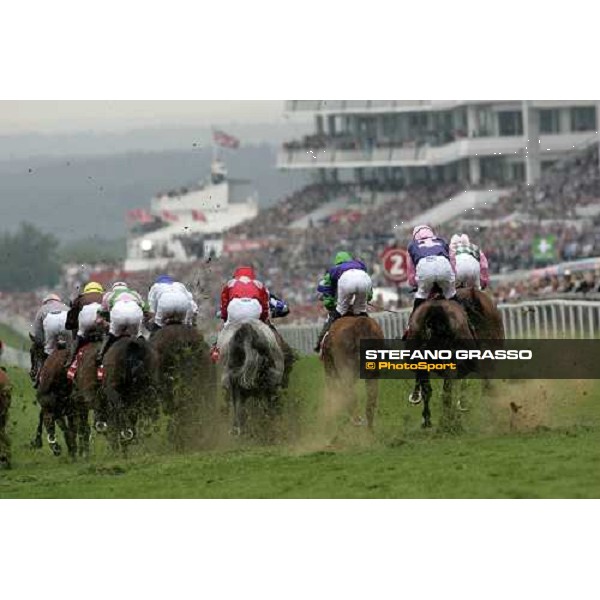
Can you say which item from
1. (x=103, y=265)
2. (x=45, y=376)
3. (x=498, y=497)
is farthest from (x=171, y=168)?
(x=498, y=497)

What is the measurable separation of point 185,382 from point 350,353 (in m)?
1.50

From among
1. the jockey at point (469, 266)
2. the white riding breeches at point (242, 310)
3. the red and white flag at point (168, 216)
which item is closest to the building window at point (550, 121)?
the red and white flag at point (168, 216)

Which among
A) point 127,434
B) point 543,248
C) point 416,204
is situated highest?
point 416,204

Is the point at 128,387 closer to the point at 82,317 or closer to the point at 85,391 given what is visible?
the point at 85,391

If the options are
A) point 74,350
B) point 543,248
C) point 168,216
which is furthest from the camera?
point 168,216

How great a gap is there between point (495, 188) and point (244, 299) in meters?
16.7

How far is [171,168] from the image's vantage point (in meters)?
32.5

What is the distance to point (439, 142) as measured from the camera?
3127 centimetres

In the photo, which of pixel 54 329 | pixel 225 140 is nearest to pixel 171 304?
pixel 54 329

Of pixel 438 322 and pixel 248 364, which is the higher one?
pixel 438 322

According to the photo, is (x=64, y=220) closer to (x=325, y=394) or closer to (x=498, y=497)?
(x=325, y=394)

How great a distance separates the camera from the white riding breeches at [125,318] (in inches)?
595

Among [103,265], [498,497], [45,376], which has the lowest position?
[498,497]

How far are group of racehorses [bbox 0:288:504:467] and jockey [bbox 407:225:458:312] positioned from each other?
0.13 metres
